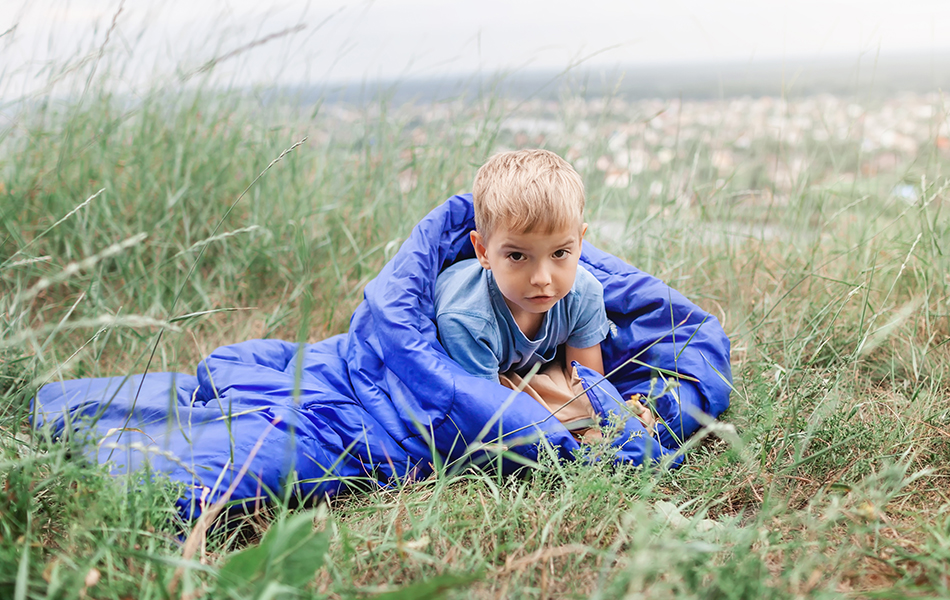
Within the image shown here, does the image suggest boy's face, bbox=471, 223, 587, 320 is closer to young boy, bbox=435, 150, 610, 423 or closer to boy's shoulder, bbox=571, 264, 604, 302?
young boy, bbox=435, 150, 610, 423

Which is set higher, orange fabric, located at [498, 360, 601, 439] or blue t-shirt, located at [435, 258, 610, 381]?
blue t-shirt, located at [435, 258, 610, 381]

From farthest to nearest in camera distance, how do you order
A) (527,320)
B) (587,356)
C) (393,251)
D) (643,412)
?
(393,251), (587,356), (527,320), (643,412)

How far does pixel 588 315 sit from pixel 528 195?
0.53 meters

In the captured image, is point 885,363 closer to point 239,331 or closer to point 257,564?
point 257,564

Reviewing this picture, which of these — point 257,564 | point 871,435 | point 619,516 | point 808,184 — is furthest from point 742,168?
point 257,564

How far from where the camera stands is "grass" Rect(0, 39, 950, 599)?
115 centimetres

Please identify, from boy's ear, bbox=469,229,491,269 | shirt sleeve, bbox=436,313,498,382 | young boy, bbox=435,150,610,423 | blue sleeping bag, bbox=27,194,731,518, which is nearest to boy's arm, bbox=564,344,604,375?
young boy, bbox=435,150,610,423

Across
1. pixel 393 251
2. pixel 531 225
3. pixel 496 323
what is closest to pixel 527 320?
pixel 496 323

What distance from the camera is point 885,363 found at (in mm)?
2074

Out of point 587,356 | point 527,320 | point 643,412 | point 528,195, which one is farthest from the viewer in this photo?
point 587,356

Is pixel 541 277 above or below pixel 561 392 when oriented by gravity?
Answer: above

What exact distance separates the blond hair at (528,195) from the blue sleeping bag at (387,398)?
36cm

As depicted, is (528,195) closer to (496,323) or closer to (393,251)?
(496,323)

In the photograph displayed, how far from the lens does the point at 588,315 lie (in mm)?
2020
